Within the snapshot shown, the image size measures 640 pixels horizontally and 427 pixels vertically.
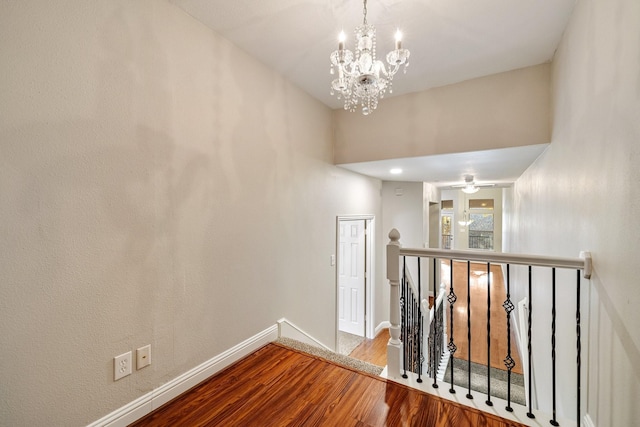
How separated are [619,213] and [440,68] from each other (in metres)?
1.94

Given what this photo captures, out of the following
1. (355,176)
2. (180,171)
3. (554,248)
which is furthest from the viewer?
(355,176)

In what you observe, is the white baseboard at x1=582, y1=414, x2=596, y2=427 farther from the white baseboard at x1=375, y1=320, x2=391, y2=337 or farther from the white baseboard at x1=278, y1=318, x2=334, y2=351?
the white baseboard at x1=375, y1=320, x2=391, y2=337

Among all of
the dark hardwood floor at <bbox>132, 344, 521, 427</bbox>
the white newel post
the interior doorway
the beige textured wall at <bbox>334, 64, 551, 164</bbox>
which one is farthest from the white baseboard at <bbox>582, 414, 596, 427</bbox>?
the interior doorway

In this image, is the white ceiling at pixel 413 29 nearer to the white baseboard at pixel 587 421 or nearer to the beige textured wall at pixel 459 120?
the beige textured wall at pixel 459 120

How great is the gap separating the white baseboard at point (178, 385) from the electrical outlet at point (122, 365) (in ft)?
0.61

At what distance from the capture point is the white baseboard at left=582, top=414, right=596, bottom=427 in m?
1.40

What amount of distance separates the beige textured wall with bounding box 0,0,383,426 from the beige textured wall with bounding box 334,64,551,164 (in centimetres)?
129

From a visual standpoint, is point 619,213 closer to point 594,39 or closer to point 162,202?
point 594,39

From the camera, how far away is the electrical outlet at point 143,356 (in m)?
1.60

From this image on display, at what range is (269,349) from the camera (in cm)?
243

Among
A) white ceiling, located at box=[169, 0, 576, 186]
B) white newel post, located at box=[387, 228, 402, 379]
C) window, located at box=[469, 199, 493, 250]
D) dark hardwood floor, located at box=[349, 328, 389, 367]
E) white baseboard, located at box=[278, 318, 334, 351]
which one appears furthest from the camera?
window, located at box=[469, 199, 493, 250]

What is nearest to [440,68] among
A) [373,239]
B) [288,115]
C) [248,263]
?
[288,115]

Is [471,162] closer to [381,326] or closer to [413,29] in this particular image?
[413,29]

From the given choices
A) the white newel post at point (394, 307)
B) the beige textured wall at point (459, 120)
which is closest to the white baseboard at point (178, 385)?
the white newel post at point (394, 307)
